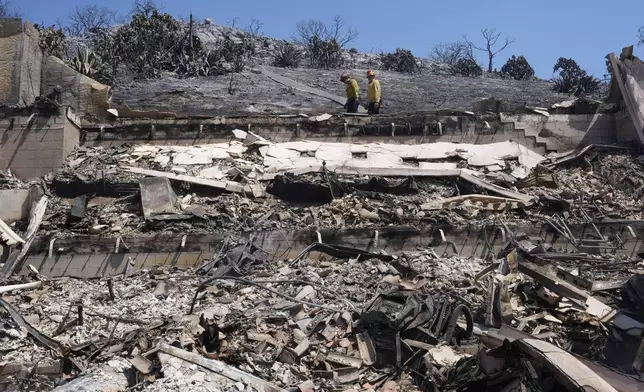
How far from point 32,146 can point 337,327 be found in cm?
804

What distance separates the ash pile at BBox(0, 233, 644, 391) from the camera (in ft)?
18.6

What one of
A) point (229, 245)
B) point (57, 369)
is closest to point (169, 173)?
point (229, 245)

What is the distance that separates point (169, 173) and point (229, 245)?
2.78 m

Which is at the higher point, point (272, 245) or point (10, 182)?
point (10, 182)

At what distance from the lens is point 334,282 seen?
827 centimetres

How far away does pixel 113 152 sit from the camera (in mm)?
12328

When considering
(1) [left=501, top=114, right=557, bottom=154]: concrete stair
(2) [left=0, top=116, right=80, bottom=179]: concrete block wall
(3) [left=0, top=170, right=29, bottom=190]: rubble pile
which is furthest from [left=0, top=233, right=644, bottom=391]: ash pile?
(1) [left=501, top=114, right=557, bottom=154]: concrete stair

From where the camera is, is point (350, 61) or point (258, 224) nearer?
point (258, 224)

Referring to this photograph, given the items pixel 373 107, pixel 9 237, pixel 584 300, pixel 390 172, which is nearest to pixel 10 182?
pixel 9 237

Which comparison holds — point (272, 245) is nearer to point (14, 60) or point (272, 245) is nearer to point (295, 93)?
point (14, 60)

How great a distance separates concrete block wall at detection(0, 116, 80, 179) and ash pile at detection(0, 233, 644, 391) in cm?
345

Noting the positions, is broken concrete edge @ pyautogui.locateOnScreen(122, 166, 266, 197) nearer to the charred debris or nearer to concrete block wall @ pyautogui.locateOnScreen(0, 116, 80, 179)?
the charred debris

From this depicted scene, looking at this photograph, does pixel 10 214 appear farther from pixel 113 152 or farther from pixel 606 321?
pixel 606 321

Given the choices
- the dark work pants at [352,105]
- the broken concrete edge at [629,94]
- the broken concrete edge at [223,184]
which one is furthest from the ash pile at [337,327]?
the dark work pants at [352,105]
